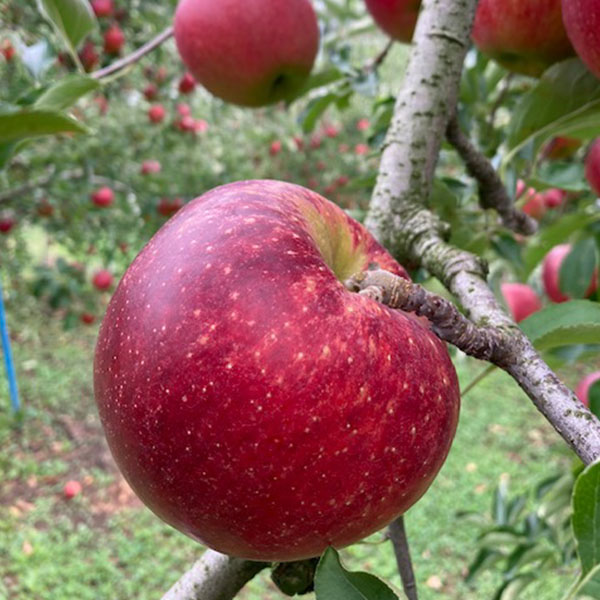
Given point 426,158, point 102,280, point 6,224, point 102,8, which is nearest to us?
point 426,158

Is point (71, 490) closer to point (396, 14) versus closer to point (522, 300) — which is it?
point (522, 300)

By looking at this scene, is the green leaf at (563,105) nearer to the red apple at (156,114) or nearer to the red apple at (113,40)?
the red apple at (113,40)

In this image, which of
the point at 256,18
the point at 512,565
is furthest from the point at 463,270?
the point at 512,565

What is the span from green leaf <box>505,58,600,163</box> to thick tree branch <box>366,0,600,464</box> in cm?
13

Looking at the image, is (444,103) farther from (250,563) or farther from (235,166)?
(235,166)

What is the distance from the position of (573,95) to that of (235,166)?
3569 mm

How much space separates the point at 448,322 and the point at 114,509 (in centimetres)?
293

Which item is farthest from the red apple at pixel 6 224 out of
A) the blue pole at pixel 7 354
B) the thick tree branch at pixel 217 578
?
the thick tree branch at pixel 217 578

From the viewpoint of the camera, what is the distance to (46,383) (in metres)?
4.16

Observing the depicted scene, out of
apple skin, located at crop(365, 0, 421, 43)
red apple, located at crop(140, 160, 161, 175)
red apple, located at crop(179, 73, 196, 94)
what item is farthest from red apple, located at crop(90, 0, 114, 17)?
apple skin, located at crop(365, 0, 421, 43)

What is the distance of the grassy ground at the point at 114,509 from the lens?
2670 millimetres

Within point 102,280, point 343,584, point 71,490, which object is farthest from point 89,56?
point 343,584

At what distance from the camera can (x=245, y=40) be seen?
1.06 metres

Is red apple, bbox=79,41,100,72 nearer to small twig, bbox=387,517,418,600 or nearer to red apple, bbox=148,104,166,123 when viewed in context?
red apple, bbox=148,104,166,123
